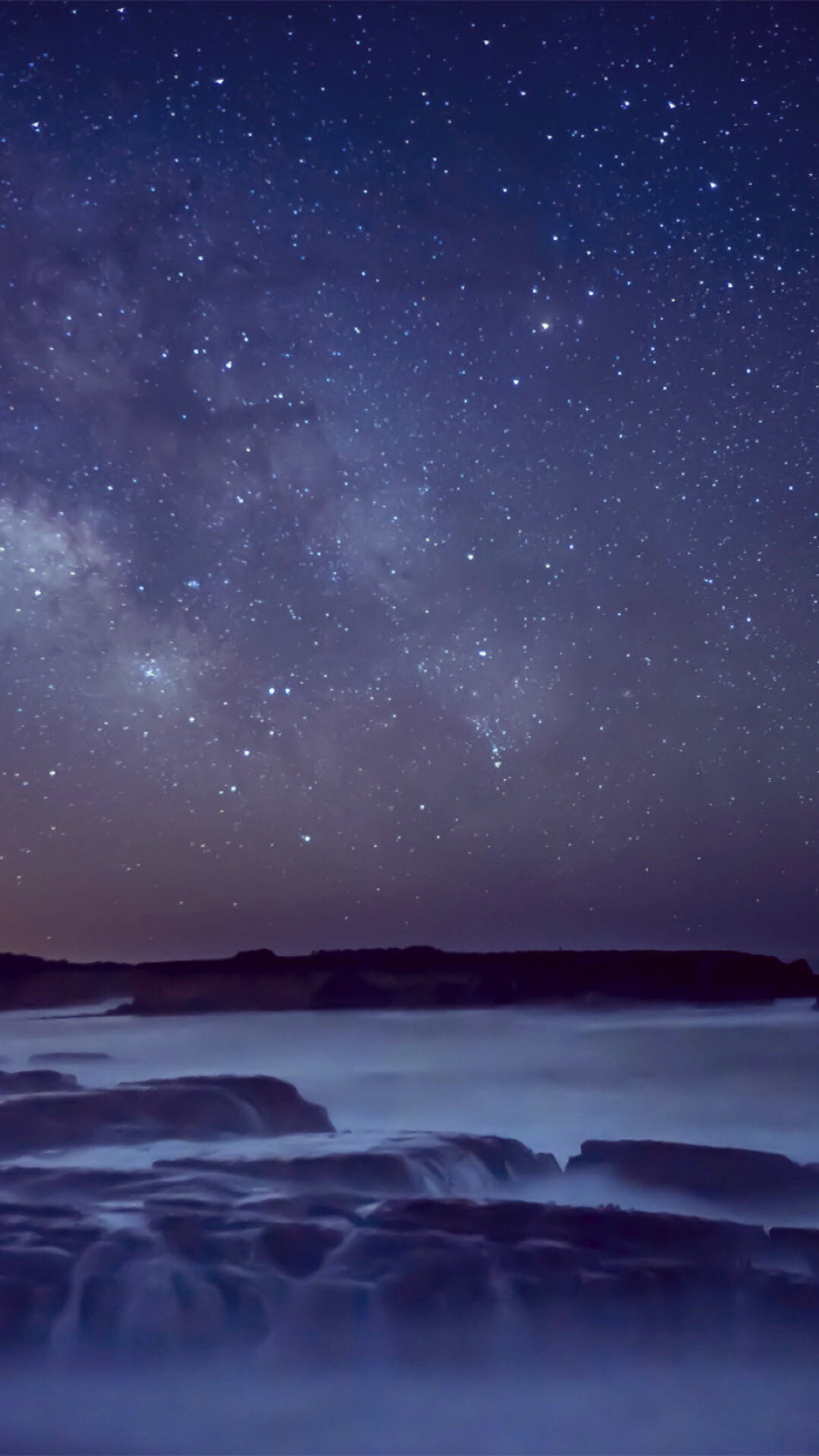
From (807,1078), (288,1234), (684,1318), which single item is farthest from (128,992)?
(807,1078)

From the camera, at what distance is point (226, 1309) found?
3.52 m

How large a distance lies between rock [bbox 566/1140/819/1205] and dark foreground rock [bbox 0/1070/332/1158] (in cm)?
113

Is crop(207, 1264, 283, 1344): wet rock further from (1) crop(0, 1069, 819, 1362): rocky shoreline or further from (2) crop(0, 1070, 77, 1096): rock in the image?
(2) crop(0, 1070, 77, 1096): rock

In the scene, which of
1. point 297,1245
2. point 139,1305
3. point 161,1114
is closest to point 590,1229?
point 297,1245

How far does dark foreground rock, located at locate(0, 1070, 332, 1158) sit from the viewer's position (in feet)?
14.0

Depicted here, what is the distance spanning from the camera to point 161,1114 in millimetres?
4359

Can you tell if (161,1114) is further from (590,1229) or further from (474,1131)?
(590,1229)

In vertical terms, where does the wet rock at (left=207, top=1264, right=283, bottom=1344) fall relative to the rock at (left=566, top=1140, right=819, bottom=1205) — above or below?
below

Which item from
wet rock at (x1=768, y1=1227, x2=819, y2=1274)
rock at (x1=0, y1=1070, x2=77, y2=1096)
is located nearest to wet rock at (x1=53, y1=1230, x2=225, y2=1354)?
rock at (x1=0, y1=1070, x2=77, y2=1096)

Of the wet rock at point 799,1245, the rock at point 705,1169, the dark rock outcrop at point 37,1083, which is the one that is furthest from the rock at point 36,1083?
the wet rock at point 799,1245

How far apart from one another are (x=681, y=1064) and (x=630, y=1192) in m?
0.57

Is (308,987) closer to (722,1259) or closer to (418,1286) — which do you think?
(418,1286)

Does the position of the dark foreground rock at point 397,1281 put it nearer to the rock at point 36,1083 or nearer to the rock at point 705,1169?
the rock at point 705,1169

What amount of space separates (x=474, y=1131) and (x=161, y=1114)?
4.38ft
